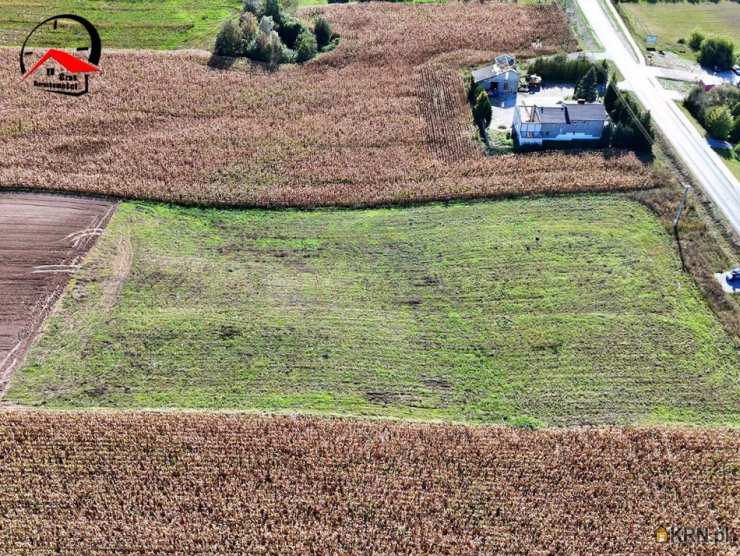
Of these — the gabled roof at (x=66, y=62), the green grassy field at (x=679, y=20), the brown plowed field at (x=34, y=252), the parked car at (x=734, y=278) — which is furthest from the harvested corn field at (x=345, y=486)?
the green grassy field at (x=679, y=20)

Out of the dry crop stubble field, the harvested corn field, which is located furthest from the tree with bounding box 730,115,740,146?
the harvested corn field

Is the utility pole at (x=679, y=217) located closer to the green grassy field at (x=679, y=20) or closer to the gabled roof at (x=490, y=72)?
the gabled roof at (x=490, y=72)

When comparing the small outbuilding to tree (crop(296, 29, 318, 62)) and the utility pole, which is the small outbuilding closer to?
tree (crop(296, 29, 318, 62))

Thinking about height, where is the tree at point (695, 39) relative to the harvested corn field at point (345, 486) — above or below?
above

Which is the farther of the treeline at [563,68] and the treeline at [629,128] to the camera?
the treeline at [563,68]

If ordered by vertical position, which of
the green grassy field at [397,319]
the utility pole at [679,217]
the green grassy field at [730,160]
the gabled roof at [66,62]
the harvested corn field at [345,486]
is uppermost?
the gabled roof at [66,62]

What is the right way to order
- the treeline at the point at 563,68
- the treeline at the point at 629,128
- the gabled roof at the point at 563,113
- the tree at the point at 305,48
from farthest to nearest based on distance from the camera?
the tree at the point at 305,48, the treeline at the point at 563,68, the gabled roof at the point at 563,113, the treeline at the point at 629,128

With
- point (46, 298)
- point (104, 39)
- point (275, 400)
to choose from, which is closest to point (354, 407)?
point (275, 400)

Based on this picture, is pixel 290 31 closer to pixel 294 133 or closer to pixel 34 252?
pixel 294 133
